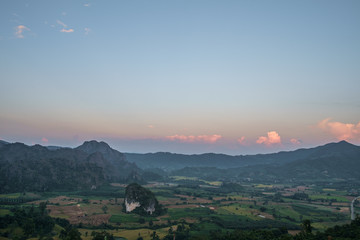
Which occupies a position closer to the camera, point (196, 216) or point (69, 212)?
point (196, 216)

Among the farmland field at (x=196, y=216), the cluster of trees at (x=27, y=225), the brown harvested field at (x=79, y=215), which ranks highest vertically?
the cluster of trees at (x=27, y=225)

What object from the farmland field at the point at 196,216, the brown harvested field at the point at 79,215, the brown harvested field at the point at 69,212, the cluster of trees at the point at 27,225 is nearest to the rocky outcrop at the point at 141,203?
the farmland field at the point at 196,216

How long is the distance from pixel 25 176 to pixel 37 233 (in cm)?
12845

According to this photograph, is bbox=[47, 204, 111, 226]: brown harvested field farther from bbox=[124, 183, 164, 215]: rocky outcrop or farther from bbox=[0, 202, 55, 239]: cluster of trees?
bbox=[0, 202, 55, 239]: cluster of trees

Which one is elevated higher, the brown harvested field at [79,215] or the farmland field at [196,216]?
the brown harvested field at [79,215]

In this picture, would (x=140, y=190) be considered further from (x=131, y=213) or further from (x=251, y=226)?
(x=251, y=226)

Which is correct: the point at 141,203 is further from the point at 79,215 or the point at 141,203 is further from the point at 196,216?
the point at 79,215

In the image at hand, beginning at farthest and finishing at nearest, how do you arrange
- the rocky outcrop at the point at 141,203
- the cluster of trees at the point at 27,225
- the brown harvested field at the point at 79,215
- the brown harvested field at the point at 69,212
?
the rocky outcrop at the point at 141,203
the brown harvested field at the point at 69,212
the brown harvested field at the point at 79,215
the cluster of trees at the point at 27,225

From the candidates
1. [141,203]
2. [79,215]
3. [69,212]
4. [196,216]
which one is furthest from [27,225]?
[196,216]

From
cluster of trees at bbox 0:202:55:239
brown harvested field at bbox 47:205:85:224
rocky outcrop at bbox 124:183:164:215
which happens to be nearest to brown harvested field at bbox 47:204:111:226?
brown harvested field at bbox 47:205:85:224

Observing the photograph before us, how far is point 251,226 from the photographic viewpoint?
92.9 m

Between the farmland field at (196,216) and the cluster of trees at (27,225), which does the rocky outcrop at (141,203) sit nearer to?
the farmland field at (196,216)

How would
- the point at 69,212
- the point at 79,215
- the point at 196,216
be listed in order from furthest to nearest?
the point at 69,212 → the point at 196,216 → the point at 79,215

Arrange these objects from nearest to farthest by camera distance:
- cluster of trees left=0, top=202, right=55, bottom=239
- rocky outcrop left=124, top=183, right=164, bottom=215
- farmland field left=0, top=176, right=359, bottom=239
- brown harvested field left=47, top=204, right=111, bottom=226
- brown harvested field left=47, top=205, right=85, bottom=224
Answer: cluster of trees left=0, top=202, right=55, bottom=239
farmland field left=0, top=176, right=359, bottom=239
brown harvested field left=47, top=204, right=111, bottom=226
brown harvested field left=47, top=205, right=85, bottom=224
rocky outcrop left=124, top=183, right=164, bottom=215
